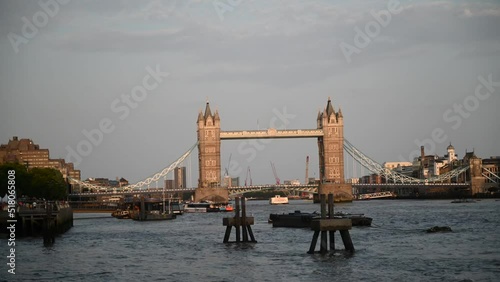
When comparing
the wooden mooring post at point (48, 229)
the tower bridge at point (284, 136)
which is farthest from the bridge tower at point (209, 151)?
the wooden mooring post at point (48, 229)

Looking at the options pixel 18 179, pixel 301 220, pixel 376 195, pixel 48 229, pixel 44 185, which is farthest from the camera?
pixel 376 195

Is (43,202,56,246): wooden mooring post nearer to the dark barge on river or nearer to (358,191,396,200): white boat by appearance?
the dark barge on river

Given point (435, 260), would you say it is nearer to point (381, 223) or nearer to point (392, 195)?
point (381, 223)

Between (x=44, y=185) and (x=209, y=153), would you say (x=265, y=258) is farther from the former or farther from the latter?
(x=209, y=153)

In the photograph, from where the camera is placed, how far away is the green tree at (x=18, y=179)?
74.5m

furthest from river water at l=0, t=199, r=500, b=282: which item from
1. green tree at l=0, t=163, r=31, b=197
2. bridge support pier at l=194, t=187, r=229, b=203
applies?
bridge support pier at l=194, t=187, r=229, b=203

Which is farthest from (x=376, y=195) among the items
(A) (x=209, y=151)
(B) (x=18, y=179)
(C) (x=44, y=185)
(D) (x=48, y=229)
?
(D) (x=48, y=229)

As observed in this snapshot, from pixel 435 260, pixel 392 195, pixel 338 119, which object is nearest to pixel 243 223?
pixel 435 260

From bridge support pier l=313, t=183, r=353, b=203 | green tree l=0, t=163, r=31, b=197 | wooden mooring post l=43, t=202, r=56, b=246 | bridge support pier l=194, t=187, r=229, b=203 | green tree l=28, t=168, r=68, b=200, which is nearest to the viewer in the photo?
wooden mooring post l=43, t=202, r=56, b=246

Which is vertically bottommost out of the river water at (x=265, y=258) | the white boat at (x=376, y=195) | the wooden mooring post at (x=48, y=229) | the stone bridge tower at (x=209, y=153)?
the river water at (x=265, y=258)

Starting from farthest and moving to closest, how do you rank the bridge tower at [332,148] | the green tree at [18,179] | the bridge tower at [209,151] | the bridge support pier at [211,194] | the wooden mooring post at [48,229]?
the bridge tower at [332,148] < the bridge tower at [209,151] < the bridge support pier at [211,194] < the green tree at [18,179] < the wooden mooring post at [48,229]

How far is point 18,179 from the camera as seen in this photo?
249 feet

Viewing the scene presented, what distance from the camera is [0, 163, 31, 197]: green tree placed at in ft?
244

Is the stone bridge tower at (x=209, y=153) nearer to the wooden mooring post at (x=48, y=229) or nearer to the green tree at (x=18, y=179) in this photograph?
the green tree at (x=18, y=179)
